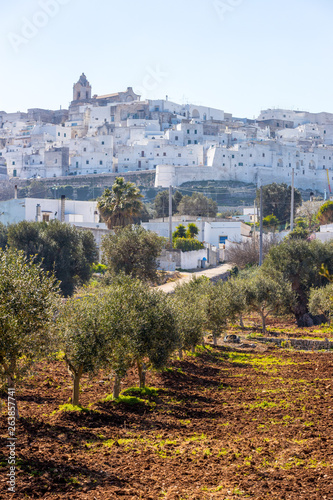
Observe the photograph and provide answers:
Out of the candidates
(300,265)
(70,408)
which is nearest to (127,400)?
(70,408)

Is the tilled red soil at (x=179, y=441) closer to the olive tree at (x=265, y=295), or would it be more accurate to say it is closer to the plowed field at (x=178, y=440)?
the plowed field at (x=178, y=440)

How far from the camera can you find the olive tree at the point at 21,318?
43.4 feet

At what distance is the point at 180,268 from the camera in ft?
191

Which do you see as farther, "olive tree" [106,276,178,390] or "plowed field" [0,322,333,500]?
"olive tree" [106,276,178,390]

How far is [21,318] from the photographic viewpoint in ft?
45.2

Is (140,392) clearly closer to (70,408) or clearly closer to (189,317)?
(70,408)

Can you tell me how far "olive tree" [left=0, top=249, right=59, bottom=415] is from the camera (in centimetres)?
1324

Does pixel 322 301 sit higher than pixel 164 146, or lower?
lower

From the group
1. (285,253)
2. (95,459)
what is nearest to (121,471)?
(95,459)

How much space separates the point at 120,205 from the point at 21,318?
40787 millimetres

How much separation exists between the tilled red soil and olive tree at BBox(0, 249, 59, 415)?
5.28ft

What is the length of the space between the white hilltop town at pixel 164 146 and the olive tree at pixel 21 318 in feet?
357

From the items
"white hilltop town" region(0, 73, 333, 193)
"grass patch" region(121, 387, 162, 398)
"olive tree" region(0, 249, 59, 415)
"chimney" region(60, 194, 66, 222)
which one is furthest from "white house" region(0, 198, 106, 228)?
"white hilltop town" region(0, 73, 333, 193)

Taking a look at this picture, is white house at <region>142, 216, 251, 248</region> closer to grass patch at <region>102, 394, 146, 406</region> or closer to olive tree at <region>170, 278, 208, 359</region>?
olive tree at <region>170, 278, 208, 359</region>
